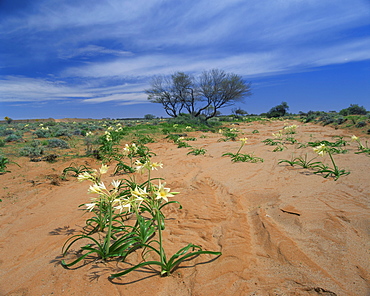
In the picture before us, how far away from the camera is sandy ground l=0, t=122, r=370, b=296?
160cm

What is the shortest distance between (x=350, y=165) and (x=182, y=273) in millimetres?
4511

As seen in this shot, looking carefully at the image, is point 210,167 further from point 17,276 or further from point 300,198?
point 17,276

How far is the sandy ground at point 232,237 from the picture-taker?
1596mm

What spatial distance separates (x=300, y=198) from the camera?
305cm

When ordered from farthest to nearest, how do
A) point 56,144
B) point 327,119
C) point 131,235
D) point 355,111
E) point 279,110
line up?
point 279,110 → point 355,111 → point 327,119 → point 56,144 → point 131,235

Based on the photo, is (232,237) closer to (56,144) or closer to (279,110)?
(56,144)

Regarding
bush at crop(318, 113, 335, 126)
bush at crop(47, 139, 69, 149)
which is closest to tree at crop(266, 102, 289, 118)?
bush at crop(318, 113, 335, 126)

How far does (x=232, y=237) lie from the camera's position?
224 centimetres

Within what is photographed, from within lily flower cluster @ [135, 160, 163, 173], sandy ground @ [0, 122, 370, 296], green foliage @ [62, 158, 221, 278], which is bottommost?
sandy ground @ [0, 122, 370, 296]

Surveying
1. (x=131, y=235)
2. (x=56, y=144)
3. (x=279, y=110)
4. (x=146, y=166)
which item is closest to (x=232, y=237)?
(x=131, y=235)

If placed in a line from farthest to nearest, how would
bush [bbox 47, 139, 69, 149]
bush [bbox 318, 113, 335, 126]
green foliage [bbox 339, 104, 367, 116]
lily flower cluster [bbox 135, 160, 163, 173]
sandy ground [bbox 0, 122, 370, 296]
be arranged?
green foliage [bbox 339, 104, 367, 116] < bush [bbox 318, 113, 335, 126] < bush [bbox 47, 139, 69, 149] < lily flower cluster [bbox 135, 160, 163, 173] < sandy ground [bbox 0, 122, 370, 296]

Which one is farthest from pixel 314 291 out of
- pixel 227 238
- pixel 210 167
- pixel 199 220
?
pixel 210 167

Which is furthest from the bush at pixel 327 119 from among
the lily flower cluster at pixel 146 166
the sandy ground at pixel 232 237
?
the lily flower cluster at pixel 146 166

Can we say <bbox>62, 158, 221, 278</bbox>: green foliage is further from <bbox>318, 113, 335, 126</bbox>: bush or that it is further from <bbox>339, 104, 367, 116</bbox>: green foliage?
<bbox>339, 104, 367, 116</bbox>: green foliage
